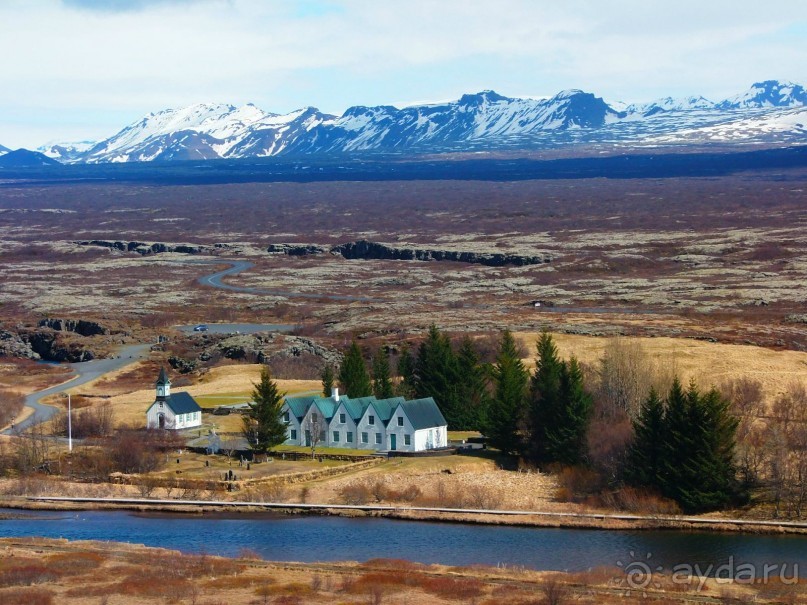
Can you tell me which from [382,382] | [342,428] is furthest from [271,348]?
[342,428]

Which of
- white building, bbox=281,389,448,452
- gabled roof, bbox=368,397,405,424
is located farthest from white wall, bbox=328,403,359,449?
gabled roof, bbox=368,397,405,424

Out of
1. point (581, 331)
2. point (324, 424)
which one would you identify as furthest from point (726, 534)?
point (581, 331)

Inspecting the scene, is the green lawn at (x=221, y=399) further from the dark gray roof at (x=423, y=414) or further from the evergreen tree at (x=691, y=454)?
the evergreen tree at (x=691, y=454)

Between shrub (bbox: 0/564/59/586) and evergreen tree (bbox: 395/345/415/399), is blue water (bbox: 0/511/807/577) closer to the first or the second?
shrub (bbox: 0/564/59/586)

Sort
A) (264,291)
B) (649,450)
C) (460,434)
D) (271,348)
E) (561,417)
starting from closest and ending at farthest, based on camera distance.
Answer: (649,450) → (561,417) → (460,434) → (271,348) → (264,291)

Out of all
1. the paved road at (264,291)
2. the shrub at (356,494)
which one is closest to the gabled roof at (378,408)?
the shrub at (356,494)

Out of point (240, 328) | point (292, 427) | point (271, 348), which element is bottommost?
point (240, 328)

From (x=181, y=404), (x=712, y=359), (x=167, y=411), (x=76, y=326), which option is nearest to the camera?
(x=167, y=411)

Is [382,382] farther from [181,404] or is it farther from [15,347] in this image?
[15,347]
